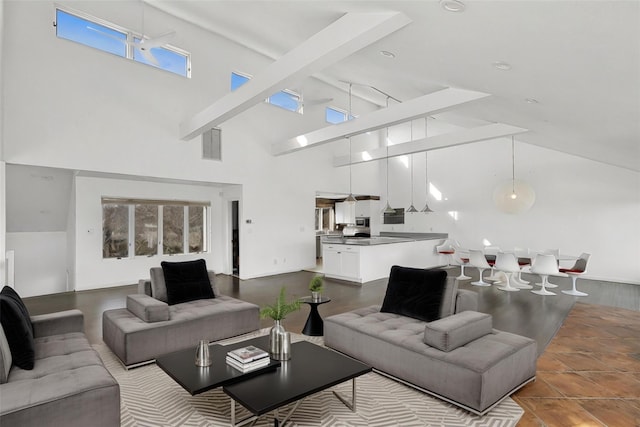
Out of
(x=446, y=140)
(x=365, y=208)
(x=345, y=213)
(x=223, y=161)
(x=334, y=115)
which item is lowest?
(x=345, y=213)

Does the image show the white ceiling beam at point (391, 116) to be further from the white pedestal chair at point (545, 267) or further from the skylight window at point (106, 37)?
the white pedestal chair at point (545, 267)

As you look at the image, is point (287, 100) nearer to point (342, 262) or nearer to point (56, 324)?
point (342, 262)

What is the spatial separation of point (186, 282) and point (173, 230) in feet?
14.1

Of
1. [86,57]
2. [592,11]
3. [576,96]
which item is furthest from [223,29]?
[592,11]

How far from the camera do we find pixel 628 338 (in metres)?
4.23

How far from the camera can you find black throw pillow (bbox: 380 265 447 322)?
354 centimetres

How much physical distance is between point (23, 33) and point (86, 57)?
847 millimetres

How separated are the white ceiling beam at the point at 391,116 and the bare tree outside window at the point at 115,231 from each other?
12.0 ft

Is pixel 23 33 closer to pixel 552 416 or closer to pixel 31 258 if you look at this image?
pixel 31 258

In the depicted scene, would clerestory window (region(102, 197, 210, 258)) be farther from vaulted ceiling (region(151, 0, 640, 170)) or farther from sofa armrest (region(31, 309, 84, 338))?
vaulted ceiling (region(151, 0, 640, 170))

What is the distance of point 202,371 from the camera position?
2.57 metres

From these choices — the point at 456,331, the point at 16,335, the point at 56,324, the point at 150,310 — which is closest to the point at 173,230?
the point at 150,310

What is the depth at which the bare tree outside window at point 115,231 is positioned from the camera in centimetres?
733

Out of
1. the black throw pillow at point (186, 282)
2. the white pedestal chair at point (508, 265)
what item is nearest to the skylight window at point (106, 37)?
the black throw pillow at point (186, 282)
